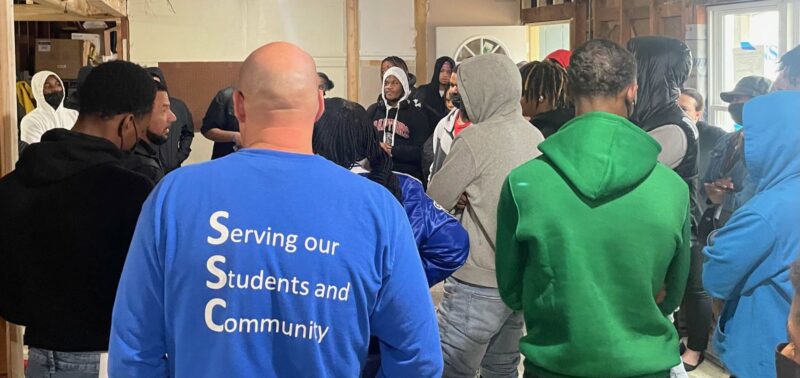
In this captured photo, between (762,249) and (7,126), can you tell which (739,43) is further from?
(7,126)

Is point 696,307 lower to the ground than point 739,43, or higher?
lower

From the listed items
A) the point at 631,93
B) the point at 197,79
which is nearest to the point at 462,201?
the point at 631,93

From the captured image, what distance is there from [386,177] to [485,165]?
0.49 metres

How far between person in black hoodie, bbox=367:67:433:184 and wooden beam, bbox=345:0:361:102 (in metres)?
1.78

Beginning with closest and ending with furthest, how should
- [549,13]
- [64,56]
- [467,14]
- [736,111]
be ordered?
[736,111] → [64,56] → [549,13] → [467,14]

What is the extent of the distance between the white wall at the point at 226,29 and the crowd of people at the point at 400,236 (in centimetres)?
366

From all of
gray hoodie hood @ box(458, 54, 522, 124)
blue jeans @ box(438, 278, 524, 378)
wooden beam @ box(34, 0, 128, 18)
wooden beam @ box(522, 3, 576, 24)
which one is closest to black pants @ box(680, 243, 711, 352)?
blue jeans @ box(438, 278, 524, 378)

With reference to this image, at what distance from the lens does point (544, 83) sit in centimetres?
321

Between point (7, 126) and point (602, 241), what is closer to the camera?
point (602, 241)

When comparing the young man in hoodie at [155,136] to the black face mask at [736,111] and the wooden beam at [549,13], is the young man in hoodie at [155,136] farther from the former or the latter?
the wooden beam at [549,13]

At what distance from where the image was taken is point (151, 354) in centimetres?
141

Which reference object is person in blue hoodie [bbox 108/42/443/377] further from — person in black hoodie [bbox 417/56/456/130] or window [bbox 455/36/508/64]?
window [bbox 455/36/508/64]

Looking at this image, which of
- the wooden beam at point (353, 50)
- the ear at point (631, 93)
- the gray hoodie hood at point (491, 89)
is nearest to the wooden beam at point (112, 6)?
the wooden beam at point (353, 50)

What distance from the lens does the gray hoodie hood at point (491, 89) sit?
257cm
